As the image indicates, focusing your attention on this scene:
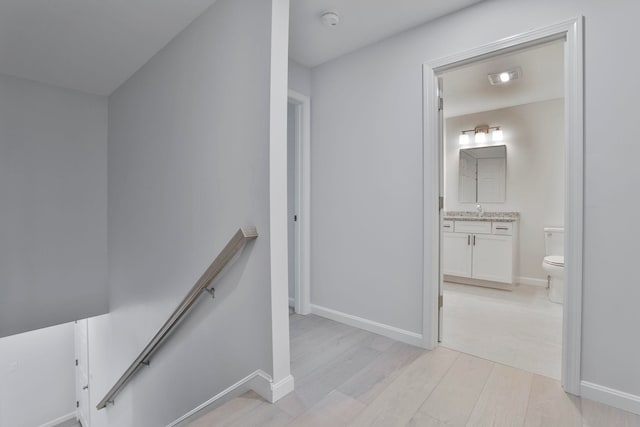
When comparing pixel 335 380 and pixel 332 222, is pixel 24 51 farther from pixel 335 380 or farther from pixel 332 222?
pixel 335 380

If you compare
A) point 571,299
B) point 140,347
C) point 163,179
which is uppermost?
point 163,179

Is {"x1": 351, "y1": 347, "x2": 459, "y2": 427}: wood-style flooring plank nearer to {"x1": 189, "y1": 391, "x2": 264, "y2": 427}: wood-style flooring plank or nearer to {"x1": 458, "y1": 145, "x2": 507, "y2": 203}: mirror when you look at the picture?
{"x1": 189, "y1": 391, "x2": 264, "y2": 427}: wood-style flooring plank

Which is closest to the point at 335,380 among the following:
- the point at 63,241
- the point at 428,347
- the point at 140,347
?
the point at 428,347

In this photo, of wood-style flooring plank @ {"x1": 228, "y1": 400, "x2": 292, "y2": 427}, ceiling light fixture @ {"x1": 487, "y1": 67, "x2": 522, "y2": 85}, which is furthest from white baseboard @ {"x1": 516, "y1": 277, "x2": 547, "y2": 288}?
wood-style flooring plank @ {"x1": 228, "y1": 400, "x2": 292, "y2": 427}

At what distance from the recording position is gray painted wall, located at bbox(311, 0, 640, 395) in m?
1.55

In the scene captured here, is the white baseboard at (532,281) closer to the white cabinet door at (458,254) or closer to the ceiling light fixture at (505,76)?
the white cabinet door at (458,254)

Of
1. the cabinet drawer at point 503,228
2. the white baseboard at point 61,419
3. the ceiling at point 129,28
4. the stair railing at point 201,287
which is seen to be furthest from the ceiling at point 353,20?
the white baseboard at point 61,419

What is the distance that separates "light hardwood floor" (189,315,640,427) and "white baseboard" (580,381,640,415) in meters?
0.03

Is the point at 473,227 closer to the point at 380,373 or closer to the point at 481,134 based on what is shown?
the point at 481,134

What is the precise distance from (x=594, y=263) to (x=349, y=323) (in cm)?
173

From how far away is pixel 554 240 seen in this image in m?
3.84

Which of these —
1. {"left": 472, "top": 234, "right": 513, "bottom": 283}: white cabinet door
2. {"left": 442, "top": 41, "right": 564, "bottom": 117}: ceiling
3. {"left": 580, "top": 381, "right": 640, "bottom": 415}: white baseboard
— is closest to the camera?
{"left": 580, "top": 381, "right": 640, "bottom": 415}: white baseboard

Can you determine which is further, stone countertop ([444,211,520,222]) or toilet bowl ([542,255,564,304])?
stone countertop ([444,211,520,222])

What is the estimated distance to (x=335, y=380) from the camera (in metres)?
1.80
